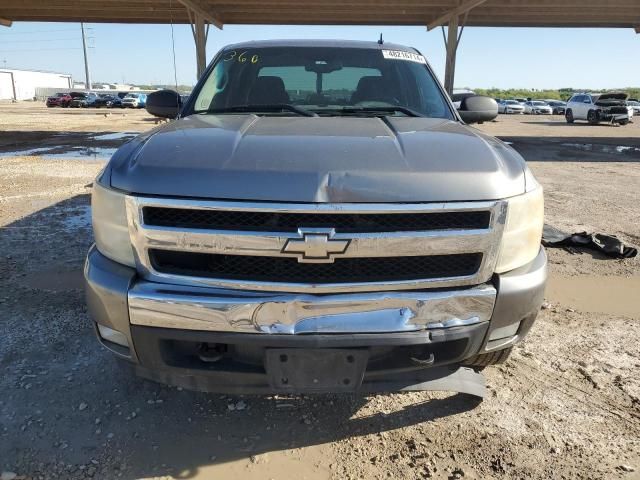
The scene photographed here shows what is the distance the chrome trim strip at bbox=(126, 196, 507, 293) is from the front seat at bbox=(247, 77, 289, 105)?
1611 mm

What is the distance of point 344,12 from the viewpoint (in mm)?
17266

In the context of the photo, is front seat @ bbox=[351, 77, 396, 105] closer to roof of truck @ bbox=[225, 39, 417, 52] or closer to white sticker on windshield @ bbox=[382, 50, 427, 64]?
white sticker on windshield @ bbox=[382, 50, 427, 64]

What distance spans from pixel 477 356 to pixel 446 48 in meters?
18.0

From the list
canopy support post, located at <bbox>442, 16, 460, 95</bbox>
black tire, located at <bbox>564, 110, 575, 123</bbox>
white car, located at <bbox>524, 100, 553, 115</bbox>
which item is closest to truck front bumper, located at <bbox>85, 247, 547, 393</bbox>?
canopy support post, located at <bbox>442, 16, 460, 95</bbox>

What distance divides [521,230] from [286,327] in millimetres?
1080

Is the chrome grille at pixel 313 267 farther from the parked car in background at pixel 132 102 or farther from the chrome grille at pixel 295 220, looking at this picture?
the parked car in background at pixel 132 102

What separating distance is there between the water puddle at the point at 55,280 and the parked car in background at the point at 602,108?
3161cm

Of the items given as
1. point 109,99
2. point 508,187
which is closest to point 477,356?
point 508,187

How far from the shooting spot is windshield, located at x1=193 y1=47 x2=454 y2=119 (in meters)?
3.32

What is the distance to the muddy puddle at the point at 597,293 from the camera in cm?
396

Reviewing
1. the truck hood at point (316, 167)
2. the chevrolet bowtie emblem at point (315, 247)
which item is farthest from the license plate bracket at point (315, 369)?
the truck hood at point (316, 167)

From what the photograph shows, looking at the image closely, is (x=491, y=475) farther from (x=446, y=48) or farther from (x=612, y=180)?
(x=446, y=48)

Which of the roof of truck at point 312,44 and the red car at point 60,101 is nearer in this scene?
the roof of truck at point 312,44

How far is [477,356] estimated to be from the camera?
2201 millimetres
